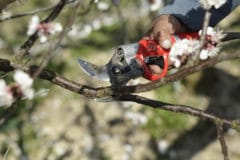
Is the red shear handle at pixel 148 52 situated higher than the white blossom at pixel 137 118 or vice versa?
the red shear handle at pixel 148 52

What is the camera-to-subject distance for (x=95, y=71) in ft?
7.11

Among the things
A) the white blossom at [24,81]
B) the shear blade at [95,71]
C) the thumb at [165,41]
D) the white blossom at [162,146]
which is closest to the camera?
the white blossom at [24,81]

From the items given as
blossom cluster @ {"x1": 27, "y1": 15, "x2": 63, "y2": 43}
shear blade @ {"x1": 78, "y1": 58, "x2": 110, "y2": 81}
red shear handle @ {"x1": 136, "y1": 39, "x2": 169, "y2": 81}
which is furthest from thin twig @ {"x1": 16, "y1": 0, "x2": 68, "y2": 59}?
red shear handle @ {"x1": 136, "y1": 39, "x2": 169, "y2": 81}

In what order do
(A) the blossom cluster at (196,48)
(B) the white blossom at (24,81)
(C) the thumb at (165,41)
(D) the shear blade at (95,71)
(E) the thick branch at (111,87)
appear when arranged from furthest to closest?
(D) the shear blade at (95,71)
(C) the thumb at (165,41)
(A) the blossom cluster at (196,48)
(E) the thick branch at (111,87)
(B) the white blossom at (24,81)

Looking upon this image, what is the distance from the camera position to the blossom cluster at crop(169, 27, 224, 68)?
175 cm

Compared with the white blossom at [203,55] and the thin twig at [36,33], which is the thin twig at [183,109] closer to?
the white blossom at [203,55]

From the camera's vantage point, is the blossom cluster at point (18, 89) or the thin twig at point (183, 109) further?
the thin twig at point (183, 109)

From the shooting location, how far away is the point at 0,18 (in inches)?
85.2

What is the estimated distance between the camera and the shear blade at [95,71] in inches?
84.3

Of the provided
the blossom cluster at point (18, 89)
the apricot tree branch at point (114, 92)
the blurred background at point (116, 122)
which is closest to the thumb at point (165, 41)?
the apricot tree branch at point (114, 92)

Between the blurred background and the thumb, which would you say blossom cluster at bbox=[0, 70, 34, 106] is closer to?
the thumb

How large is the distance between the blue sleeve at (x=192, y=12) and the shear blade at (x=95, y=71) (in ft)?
1.00

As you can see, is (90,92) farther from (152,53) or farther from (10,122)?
(10,122)

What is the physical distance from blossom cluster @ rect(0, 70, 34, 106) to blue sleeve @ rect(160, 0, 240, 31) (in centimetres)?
77
